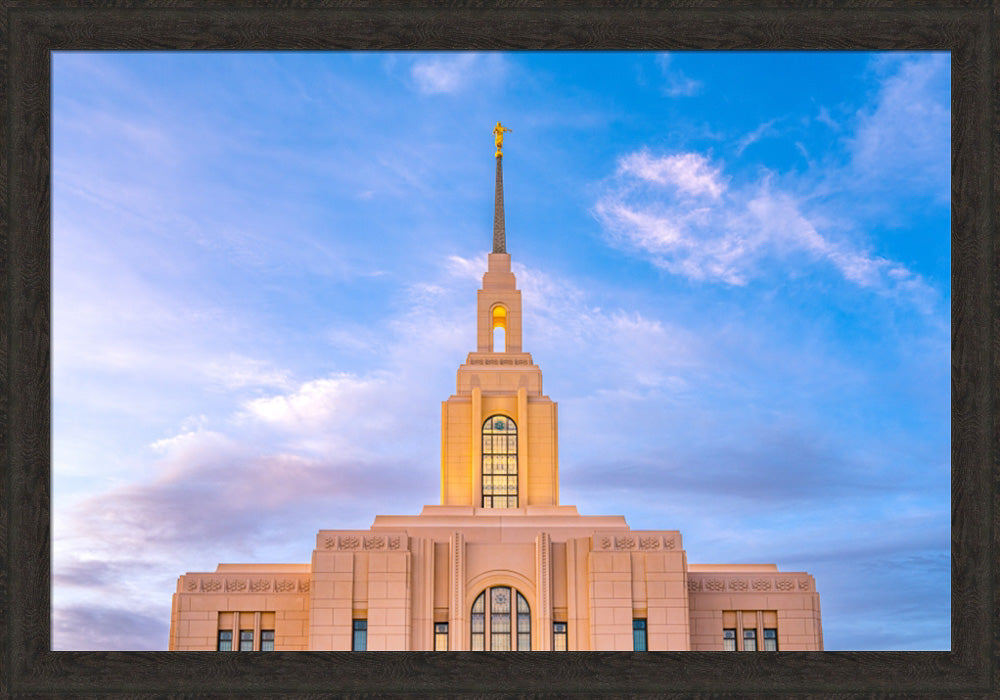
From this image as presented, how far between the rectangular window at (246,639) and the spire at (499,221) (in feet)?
60.7

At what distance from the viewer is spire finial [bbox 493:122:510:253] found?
4394 centimetres

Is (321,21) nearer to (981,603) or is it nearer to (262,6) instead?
(262,6)

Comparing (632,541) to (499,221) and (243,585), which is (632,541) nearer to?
(243,585)

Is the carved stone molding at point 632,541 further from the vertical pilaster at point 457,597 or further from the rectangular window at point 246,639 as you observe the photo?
the rectangular window at point 246,639

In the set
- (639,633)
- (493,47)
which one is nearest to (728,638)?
(639,633)

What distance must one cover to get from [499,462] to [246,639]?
11.3m

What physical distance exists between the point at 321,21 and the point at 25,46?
8.54 ft

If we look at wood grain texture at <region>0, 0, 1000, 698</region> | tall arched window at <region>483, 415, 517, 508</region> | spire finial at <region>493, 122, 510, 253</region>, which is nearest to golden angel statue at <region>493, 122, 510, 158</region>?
spire finial at <region>493, 122, 510, 253</region>

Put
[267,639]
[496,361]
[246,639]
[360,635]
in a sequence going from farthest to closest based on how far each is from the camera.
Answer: [496,361] < [267,639] < [246,639] < [360,635]

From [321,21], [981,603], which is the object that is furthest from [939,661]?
[321,21]

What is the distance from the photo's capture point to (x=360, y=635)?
1198 inches

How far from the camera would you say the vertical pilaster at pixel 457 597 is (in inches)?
1203

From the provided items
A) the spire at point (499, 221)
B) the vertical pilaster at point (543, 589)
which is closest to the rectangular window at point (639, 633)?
the vertical pilaster at point (543, 589)

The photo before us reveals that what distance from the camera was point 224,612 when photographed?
31469 millimetres
